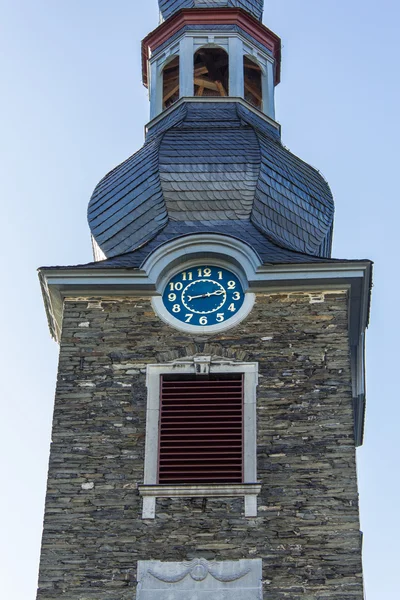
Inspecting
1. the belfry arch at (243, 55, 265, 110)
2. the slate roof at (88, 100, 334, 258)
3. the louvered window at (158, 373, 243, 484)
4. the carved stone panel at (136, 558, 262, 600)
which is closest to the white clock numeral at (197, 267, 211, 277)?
the slate roof at (88, 100, 334, 258)

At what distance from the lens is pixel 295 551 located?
25.0 m

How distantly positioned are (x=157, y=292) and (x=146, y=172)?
3160 millimetres

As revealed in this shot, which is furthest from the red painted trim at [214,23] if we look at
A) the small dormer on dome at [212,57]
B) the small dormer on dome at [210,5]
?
the small dormer on dome at [210,5]

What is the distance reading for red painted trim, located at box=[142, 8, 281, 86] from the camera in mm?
34750

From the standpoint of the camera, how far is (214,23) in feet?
114

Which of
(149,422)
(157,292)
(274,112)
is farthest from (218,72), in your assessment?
(149,422)

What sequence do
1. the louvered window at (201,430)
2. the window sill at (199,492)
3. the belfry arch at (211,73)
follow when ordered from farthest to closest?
the belfry arch at (211,73) < the louvered window at (201,430) < the window sill at (199,492)

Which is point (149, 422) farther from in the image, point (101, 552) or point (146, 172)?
point (146, 172)

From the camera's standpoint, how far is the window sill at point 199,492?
25.5 meters

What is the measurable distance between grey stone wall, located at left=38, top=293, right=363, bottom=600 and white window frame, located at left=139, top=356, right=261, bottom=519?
0.34ft

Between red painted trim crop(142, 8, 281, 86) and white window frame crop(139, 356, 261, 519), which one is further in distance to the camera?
red painted trim crop(142, 8, 281, 86)

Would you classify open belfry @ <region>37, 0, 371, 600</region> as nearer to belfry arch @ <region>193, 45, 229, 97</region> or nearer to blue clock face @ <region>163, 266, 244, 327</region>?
blue clock face @ <region>163, 266, 244, 327</region>

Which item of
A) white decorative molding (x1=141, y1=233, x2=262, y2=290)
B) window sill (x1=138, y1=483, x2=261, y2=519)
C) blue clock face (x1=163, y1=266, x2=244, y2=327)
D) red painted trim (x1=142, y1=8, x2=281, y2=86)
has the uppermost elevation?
red painted trim (x1=142, y1=8, x2=281, y2=86)

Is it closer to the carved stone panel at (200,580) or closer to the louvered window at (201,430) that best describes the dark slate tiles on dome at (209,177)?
the louvered window at (201,430)
